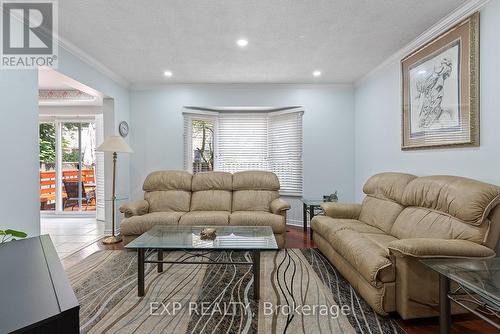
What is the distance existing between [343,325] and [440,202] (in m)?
1.40

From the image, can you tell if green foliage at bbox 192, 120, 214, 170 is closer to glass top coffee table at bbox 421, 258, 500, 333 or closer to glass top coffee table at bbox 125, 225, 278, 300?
glass top coffee table at bbox 125, 225, 278, 300

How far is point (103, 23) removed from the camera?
2.63m

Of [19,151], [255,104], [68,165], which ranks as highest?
[255,104]

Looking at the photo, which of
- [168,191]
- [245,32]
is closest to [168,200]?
[168,191]

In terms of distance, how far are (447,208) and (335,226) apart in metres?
1.06

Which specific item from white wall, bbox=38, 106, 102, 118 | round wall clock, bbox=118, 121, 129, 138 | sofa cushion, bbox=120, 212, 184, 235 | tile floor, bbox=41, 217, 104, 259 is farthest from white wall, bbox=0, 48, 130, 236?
white wall, bbox=38, 106, 102, 118

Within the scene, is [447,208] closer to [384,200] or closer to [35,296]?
[384,200]

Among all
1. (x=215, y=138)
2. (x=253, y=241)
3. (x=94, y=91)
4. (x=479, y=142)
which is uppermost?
(x=94, y=91)

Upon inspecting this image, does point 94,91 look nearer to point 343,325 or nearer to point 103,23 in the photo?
point 103,23

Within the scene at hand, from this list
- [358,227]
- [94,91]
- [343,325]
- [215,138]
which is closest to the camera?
[343,325]

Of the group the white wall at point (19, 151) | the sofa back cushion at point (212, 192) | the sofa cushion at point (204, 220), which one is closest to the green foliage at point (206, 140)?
the sofa back cushion at point (212, 192)

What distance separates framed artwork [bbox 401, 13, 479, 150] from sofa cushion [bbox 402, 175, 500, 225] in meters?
0.44

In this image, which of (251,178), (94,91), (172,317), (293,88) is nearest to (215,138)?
(251,178)

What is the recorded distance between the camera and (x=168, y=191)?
4.18 meters
